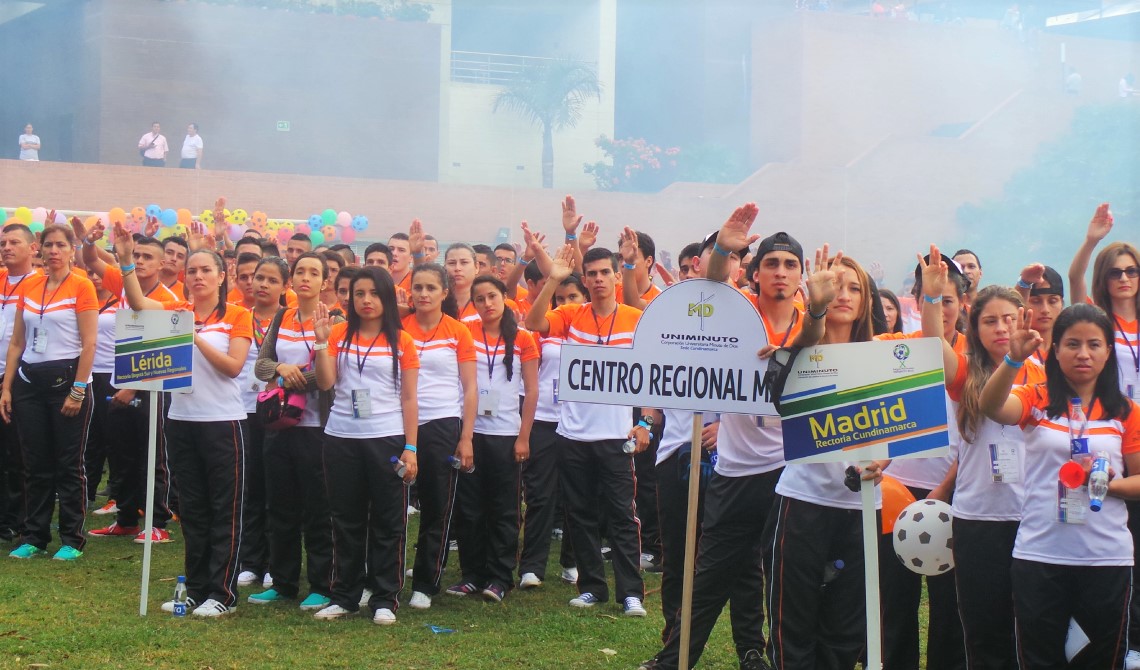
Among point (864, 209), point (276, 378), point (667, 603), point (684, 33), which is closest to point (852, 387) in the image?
point (667, 603)

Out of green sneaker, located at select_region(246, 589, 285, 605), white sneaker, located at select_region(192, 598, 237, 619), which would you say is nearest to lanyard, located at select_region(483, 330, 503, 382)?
green sneaker, located at select_region(246, 589, 285, 605)

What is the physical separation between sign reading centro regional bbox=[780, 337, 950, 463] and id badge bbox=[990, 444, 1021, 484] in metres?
0.66

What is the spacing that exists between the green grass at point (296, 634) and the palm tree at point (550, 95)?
27.8m

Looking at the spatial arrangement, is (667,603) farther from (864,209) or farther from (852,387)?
(864,209)

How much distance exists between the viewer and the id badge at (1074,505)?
434 cm

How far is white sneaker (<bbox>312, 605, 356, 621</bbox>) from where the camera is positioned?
6.66 meters

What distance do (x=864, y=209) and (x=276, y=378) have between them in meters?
28.6

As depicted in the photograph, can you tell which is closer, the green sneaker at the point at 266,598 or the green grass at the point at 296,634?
the green grass at the point at 296,634

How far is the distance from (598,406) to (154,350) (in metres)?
2.57

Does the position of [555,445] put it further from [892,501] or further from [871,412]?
[871,412]

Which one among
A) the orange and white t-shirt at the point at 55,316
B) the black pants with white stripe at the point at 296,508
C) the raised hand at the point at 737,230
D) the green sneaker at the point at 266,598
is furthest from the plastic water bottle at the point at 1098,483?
the orange and white t-shirt at the point at 55,316

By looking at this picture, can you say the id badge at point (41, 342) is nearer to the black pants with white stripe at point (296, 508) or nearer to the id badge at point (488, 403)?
the black pants with white stripe at point (296, 508)

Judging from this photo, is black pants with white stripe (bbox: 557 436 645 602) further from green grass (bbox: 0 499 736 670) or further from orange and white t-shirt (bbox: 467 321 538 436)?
orange and white t-shirt (bbox: 467 321 538 436)

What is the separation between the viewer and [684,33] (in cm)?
3794
